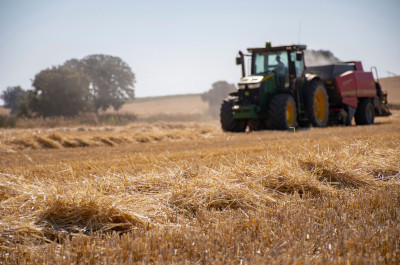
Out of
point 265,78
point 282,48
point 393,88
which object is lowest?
point 265,78

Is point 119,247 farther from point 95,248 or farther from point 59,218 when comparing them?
point 59,218

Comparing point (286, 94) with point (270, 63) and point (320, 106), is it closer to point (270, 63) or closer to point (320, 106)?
point (270, 63)

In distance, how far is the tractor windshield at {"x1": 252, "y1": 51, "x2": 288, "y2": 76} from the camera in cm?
1264

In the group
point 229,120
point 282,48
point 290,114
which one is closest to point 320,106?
point 290,114

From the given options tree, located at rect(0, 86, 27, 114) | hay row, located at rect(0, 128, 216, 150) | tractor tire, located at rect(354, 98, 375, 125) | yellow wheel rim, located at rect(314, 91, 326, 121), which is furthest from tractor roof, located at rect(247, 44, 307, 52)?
tree, located at rect(0, 86, 27, 114)

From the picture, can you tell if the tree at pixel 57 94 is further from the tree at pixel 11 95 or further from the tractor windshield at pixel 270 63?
the tree at pixel 11 95

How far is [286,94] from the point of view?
476 inches

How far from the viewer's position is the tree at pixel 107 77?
139 ft

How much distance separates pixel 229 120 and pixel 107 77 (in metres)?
35.1

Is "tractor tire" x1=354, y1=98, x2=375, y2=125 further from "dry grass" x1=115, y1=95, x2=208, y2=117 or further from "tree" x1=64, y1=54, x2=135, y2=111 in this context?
"tree" x1=64, y1=54, x2=135, y2=111

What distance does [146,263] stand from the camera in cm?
192

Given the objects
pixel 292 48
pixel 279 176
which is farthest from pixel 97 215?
pixel 292 48

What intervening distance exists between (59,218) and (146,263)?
1037 mm

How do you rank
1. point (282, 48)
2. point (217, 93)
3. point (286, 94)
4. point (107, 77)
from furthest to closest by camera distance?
point (217, 93) → point (107, 77) → point (282, 48) → point (286, 94)
